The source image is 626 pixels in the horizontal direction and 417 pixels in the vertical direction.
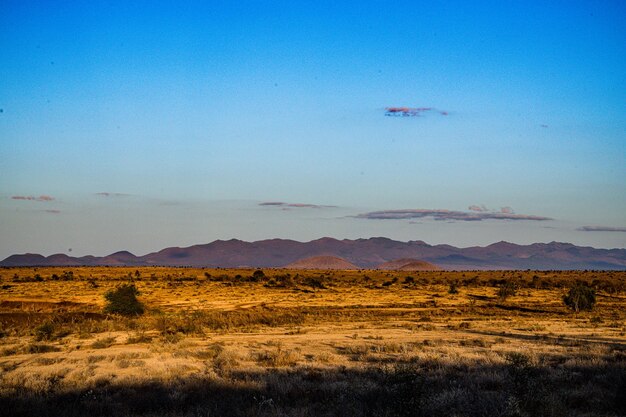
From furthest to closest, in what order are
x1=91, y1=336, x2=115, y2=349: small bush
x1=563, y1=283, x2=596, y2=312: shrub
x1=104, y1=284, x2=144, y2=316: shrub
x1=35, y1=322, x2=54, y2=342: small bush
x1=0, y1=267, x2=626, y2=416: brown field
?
x1=563, y1=283, x2=596, y2=312: shrub, x1=104, y1=284, x2=144, y2=316: shrub, x1=35, y1=322, x2=54, y2=342: small bush, x1=91, y1=336, x2=115, y2=349: small bush, x1=0, y1=267, x2=626, y2=416: brown field

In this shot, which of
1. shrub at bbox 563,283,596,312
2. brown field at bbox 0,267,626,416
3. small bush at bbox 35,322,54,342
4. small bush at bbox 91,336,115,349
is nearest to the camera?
brown field at bbox 0,267,626,416

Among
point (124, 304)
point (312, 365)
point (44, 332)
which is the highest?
point (312, 365)

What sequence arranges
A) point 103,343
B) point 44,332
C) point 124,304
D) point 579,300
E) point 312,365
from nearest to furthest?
point 312,365
point 103,343
point 44,332
point 124,304
point 579,300

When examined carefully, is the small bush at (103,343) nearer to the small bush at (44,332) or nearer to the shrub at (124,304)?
the small bush at (44,332)

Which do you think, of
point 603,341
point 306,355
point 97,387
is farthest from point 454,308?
point 97,387

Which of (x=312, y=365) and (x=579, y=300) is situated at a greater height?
(x=312, y=365)

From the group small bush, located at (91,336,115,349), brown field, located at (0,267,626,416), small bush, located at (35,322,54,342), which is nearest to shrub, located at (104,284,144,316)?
brown field, located at (0,267,626,416)

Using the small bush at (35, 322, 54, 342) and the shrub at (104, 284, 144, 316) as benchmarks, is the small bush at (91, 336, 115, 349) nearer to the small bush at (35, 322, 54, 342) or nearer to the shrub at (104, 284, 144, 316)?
the small bush at (35, 322, 54, 342)

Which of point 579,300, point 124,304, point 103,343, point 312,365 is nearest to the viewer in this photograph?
point 312,365

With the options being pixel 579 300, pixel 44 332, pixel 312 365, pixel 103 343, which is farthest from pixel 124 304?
pixel 579 300

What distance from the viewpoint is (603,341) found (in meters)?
21.8

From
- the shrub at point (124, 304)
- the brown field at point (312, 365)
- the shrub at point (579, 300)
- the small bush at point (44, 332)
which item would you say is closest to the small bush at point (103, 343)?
the brown field at point (312, 365)

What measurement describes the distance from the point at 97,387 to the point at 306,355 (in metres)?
6.55

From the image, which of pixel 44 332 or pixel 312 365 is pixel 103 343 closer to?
pixel 44 332
